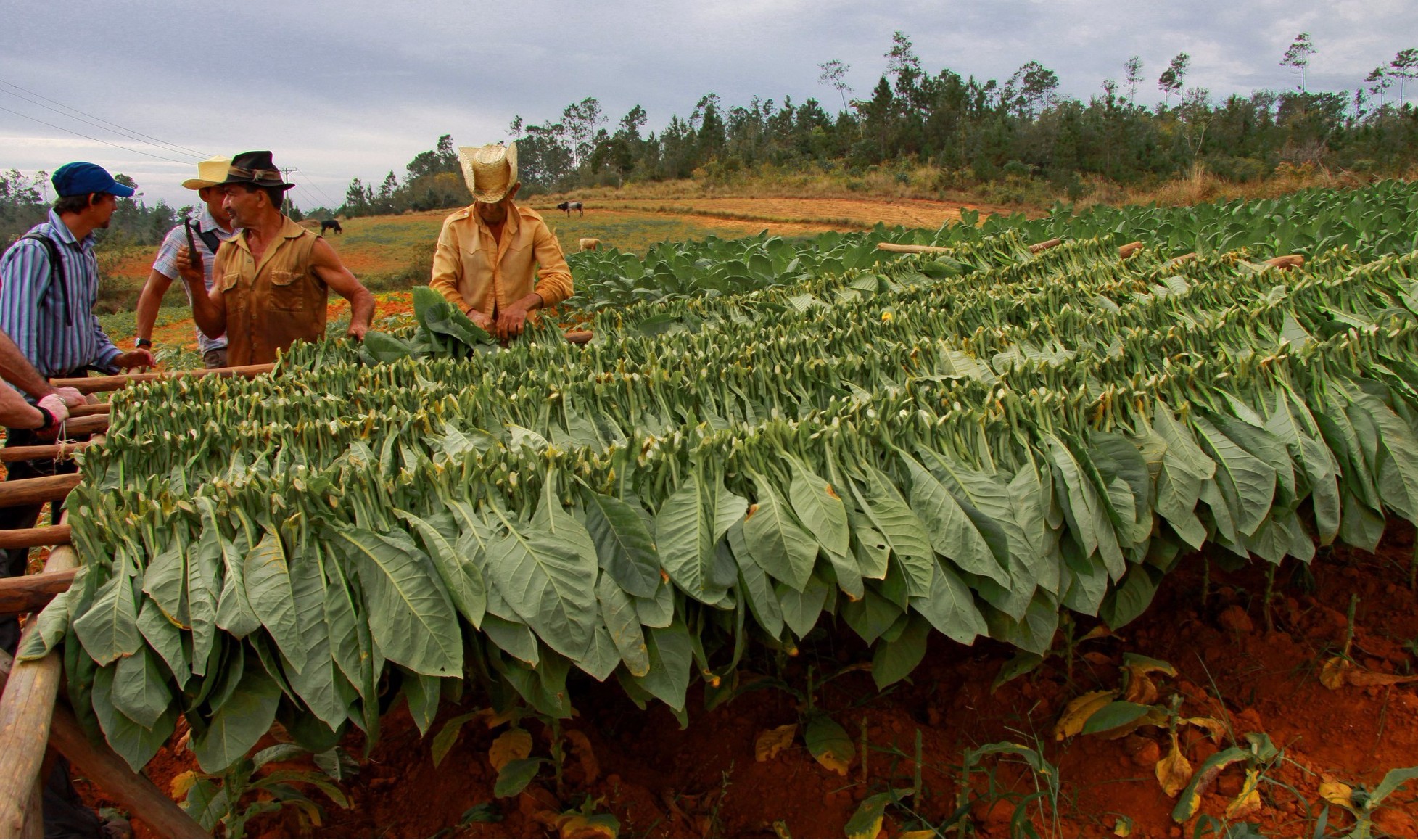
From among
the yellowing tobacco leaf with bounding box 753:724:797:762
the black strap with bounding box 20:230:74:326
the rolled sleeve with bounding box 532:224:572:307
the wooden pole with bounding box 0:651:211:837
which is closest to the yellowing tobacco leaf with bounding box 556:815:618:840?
the yellowing tobacco leaf with bounding box 753:724:797:762

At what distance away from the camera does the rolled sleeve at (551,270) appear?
428 centimetres

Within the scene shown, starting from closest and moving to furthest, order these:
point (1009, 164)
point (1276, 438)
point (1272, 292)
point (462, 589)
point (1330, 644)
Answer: point (462, 589)
point (1276, 438)
point (1330, 644)
point (1272, 292)
point (1009, 164)

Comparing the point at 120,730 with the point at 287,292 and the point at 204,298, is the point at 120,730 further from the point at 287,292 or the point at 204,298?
the point at 204,298

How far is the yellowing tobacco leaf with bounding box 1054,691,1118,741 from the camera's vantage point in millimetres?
Result: 2367

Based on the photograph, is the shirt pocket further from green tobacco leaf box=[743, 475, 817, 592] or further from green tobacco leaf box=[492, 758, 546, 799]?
green tobacco leaf box=[743, 475, 817, 592]

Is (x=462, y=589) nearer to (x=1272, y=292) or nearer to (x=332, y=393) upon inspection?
(x=332, y=393)

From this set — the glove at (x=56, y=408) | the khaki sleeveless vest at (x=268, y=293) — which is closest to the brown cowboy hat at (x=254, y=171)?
A: the khaki sleeveless vest at (x=268, y=293)

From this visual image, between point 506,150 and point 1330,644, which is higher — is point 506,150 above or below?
above

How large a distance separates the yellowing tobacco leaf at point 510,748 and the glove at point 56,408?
5.74 feet

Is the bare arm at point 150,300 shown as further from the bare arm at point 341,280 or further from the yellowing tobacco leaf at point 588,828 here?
the yellowing tobacco leaf at point 588,828

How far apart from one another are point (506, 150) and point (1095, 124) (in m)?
31.7

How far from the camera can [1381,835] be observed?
6.66 feet

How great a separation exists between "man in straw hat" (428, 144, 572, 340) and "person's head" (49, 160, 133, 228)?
1.35 m

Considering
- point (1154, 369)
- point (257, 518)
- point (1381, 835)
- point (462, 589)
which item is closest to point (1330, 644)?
point (1381, 835)
